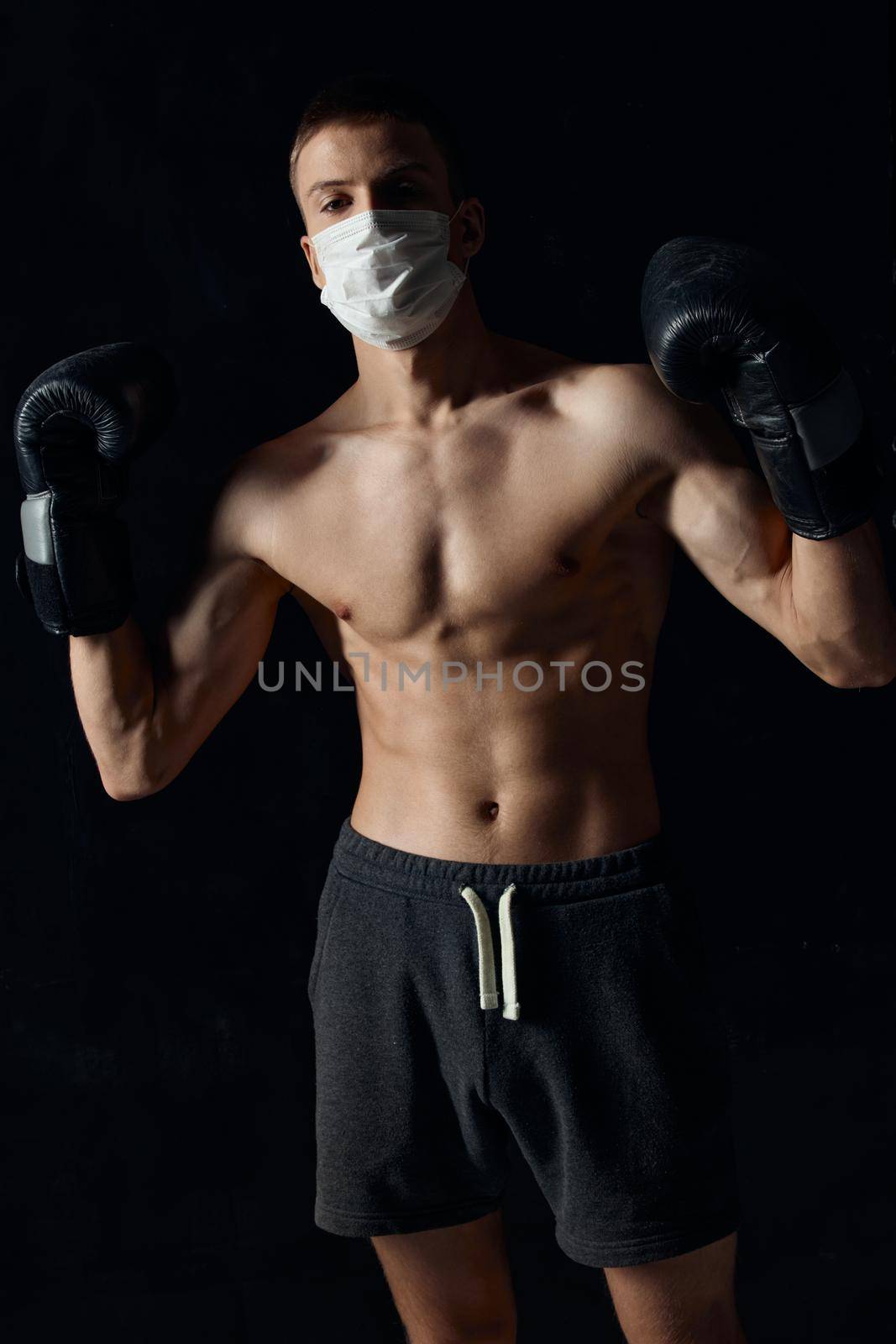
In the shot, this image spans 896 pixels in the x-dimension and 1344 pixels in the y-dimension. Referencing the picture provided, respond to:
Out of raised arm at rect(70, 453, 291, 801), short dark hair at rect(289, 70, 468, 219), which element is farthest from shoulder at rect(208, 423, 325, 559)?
short dark hair at rect(289, 70, 468, 219)

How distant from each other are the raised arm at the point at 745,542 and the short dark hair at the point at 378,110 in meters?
0.34

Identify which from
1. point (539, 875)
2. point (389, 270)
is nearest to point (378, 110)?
point (389, 270)

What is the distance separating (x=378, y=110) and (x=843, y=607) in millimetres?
750

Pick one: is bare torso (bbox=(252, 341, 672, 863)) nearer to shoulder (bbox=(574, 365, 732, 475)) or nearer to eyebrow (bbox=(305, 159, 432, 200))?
shoulder (bbox=(574, 365, 732, 475))

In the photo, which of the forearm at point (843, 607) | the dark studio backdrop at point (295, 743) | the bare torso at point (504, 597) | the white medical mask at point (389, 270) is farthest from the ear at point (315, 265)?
the forearm at point (843, 607)

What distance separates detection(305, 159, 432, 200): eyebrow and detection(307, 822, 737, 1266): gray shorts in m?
0.77

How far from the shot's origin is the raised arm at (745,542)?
156 cm

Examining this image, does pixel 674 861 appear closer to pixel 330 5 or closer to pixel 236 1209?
pixel 236 1209

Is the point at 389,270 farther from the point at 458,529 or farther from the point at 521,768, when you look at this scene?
the point at 521,768

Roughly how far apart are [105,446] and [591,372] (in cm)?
56

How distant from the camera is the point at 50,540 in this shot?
169cm

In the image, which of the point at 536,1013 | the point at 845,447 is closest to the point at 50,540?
the point at 536,1013

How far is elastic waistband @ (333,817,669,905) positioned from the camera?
5.53ft

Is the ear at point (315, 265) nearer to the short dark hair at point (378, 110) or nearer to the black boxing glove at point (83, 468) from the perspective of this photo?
the short dark hair at point (378, 110)
